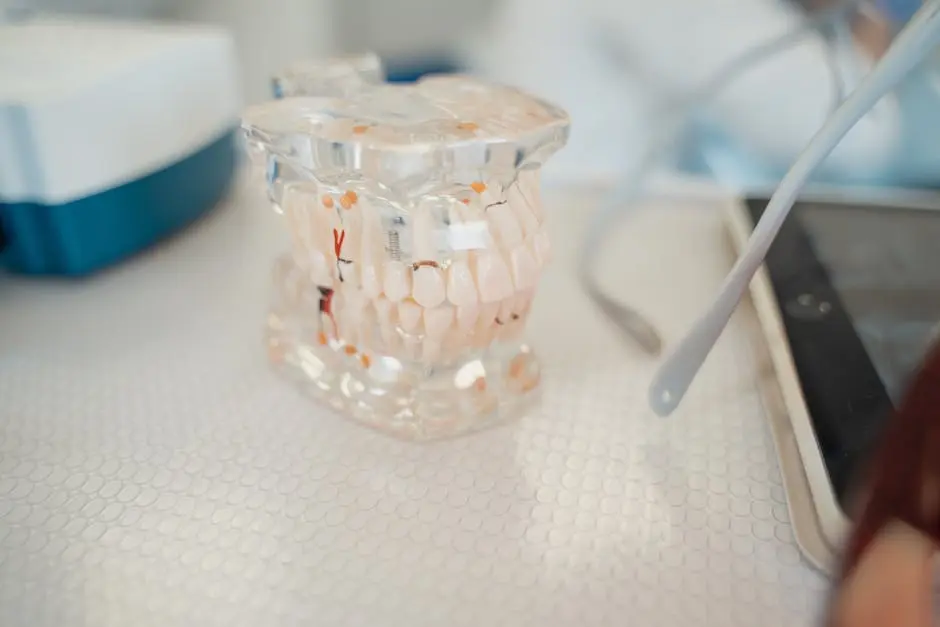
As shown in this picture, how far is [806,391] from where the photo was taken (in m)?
0.34

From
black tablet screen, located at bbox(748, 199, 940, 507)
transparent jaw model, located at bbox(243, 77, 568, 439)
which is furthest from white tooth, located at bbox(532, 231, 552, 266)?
black tablet screen, located at bbox(748, 199, 940, 507)

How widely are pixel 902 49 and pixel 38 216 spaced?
1.30 ft

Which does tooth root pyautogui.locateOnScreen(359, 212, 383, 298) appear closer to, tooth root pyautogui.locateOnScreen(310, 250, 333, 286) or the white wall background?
tooth root pyautogui.locateOnScreen(310, 250, 333, 286)

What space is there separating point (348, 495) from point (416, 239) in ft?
0.33

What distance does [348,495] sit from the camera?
0.99ft

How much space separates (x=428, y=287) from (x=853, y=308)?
0.74ft

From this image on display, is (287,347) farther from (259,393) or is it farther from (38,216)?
(38,216)

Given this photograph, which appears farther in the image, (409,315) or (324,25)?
(324,25)

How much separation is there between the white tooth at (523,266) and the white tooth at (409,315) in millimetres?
42

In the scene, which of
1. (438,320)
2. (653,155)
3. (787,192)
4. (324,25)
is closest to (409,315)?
(438,320)

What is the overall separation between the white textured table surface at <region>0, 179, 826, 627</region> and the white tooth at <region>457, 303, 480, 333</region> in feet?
0.16

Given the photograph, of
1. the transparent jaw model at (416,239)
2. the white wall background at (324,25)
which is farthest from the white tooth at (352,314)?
the white wall background at (324,25)

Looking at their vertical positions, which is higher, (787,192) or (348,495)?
(787,192)

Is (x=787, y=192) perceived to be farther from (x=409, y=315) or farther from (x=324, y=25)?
(x=324, y=25)
